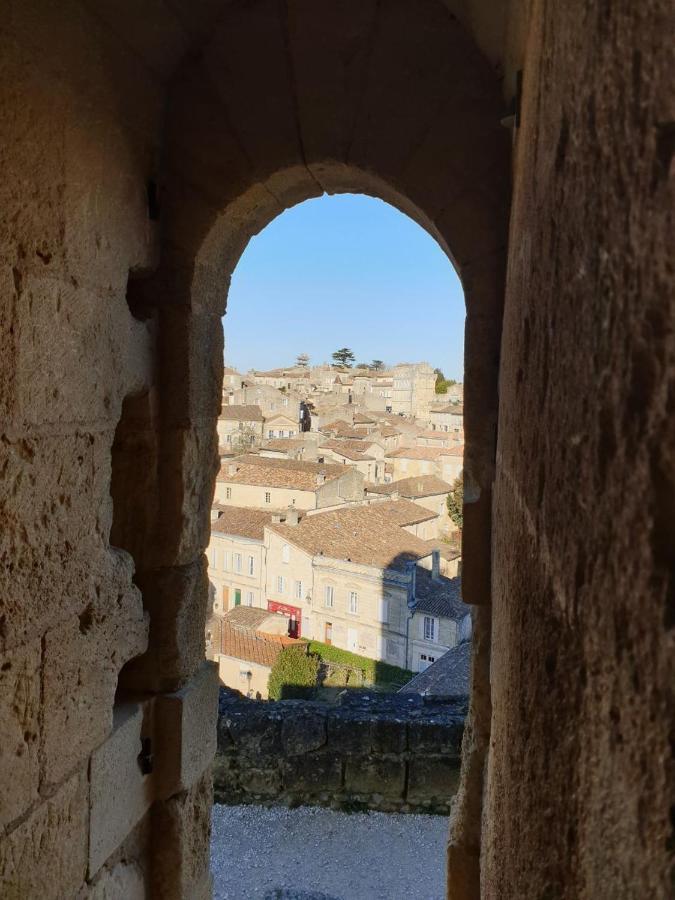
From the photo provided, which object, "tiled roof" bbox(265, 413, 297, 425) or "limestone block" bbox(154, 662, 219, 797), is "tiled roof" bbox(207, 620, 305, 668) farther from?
"tiled roof" bbox(265, 413, 297, 425)

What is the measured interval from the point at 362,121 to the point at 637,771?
2.02 metres

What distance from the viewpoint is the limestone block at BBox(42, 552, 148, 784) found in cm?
179

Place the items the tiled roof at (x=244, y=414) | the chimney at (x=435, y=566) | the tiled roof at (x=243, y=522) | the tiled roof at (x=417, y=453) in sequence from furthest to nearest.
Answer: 1. the tiled roof at (x=244, y=414)
2. the tiled roof at (x=417, y=453)
3. the tiled roof at (x=243, y=522)
4. the chimney at (x=435, y=566)

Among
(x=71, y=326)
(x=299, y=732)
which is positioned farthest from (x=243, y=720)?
(x=71, y=326)

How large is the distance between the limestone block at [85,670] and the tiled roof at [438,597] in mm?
14189

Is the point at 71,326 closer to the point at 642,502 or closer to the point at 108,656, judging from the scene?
the point at 108,656

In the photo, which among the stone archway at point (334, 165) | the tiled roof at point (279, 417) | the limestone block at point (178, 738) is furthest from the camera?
the tiled roof at point (279, 417)

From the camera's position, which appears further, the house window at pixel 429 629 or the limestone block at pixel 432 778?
the house window at pixel 429 629

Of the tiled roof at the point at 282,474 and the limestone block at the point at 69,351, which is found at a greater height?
the limestone block at the point at 69,351

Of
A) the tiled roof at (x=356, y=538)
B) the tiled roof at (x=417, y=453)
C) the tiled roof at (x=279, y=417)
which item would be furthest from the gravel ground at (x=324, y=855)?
the tiled roof at (x=279, y=417)

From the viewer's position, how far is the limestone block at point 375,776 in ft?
15.4

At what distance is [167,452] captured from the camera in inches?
92.4

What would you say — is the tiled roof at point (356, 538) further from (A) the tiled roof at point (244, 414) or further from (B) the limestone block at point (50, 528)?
(A) the tiled roof at point (244, 414)

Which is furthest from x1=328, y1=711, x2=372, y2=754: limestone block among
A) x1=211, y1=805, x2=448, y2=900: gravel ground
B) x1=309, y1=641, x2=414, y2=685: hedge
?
x1=309, y1=641, x2=414, y2=685: hedge
